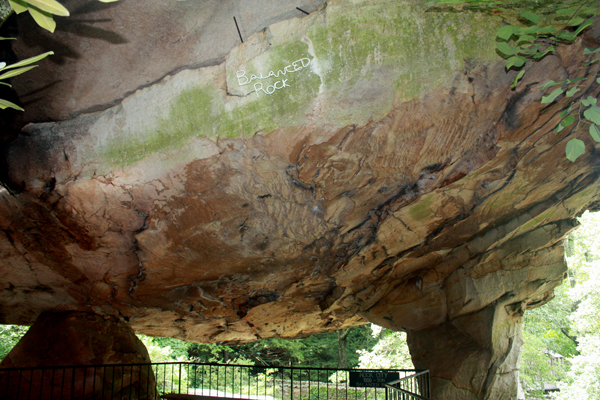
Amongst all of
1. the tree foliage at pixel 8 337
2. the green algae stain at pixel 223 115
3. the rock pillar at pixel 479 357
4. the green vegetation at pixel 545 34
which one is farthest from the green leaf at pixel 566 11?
the tree foliage at pixel 8 337

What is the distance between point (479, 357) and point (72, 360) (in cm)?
540

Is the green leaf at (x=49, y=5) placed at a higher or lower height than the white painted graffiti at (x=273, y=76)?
lower

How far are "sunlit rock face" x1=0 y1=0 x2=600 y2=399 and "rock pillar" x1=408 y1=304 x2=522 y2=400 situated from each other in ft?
4.17

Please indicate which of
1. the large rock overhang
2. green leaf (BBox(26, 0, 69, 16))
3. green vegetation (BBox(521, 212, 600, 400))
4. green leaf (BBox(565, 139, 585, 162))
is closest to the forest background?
green vegetation (BBox(521, 212, 600, 400))

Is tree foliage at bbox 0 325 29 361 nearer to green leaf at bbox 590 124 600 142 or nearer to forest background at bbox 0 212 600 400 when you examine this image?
forest background at bbox 0 212 600 400

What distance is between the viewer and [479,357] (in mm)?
5117

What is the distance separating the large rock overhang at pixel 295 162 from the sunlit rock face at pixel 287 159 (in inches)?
0.6

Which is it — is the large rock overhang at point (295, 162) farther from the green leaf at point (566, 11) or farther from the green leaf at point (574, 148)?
the green leaf at point (574, 148)

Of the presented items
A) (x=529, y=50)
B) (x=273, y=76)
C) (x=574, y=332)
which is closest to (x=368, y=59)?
(x=273, y=76)

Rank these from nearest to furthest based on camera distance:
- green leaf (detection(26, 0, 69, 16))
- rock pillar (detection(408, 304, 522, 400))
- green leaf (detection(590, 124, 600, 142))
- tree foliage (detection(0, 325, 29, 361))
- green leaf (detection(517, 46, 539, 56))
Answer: green leaf (detection(26, 0, 69, 16)), green leaf (detection(590, 124, 600, 142)), green leaf (detection(517, 46, 539, 56)), rock pillar (detection(408, 304, 522, 400)), tree foliage (detection(0, 325, 29, 361))

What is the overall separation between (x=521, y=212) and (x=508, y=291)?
50.4 inches

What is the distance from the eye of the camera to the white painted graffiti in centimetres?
265

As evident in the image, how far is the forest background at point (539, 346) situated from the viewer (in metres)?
8.19

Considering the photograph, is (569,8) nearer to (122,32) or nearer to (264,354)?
(122,32)
